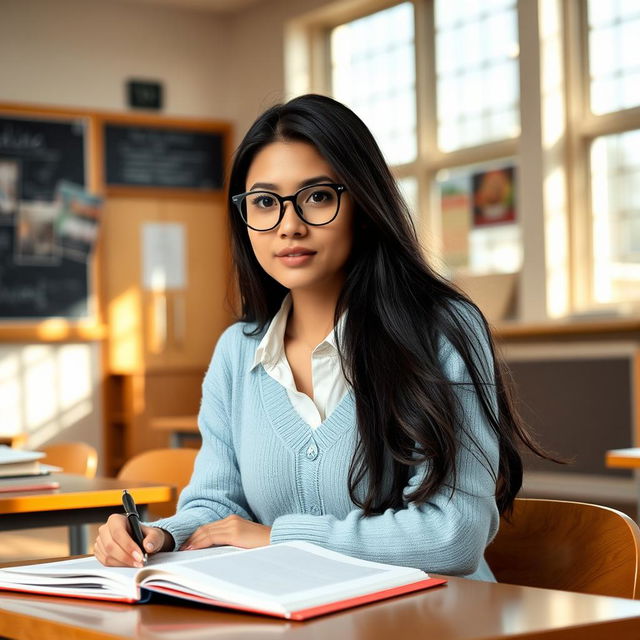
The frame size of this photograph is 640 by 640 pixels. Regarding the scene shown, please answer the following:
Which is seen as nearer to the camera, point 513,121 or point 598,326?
point 598,326

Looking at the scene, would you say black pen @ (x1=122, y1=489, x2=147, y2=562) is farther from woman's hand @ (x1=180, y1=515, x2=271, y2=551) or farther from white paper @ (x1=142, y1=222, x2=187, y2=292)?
white paper @ (x1=142, y1=222, x2=187, y2=292)

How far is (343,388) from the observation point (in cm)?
164

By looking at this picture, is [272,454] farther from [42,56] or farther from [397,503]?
[42,56]

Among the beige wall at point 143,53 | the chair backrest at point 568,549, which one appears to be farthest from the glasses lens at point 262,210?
the beige wall at point 143,53

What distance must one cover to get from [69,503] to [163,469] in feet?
1.81

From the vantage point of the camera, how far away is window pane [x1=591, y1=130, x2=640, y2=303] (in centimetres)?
555

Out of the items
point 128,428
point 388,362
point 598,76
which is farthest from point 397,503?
point 128,428

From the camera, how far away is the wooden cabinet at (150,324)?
7.41 metres

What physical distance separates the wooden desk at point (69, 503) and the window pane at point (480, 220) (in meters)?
3.99

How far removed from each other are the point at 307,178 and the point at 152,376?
598 centimetres

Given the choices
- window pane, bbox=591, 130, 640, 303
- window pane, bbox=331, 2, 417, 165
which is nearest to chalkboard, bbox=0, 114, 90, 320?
window pane, bbox=331, 2, 417, 165

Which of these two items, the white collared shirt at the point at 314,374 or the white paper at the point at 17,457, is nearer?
the white collared shirt at the point at 314,374

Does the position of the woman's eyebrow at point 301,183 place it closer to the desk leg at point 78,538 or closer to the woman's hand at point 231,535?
the woman's hand at point 231,535

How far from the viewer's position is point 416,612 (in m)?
0.97
